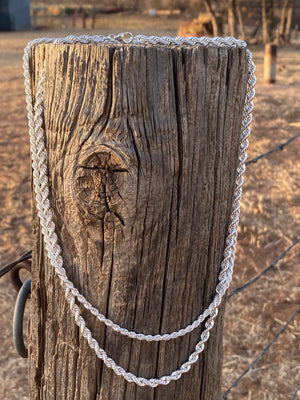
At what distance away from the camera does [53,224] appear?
0.89 m

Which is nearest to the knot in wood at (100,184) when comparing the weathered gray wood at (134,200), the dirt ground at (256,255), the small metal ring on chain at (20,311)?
the weathered gray wood at (134,200)

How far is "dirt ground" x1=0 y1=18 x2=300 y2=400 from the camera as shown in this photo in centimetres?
242

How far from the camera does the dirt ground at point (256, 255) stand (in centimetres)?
242

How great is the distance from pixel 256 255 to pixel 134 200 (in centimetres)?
264

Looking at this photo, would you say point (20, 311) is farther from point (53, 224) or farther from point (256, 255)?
point (256, 255)

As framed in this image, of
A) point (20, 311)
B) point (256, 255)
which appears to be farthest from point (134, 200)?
point (256, 255)

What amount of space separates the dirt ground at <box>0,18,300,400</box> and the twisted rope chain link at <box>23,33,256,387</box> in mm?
1517

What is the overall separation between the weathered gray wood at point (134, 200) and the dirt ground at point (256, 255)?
1.52 meters

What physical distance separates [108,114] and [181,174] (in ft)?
0.51

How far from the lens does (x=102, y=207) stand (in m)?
0.83

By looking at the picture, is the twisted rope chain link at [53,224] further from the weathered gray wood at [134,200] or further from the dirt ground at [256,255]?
the dirt ground at [256,255]

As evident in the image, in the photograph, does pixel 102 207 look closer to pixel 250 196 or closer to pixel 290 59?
pixel 250 196

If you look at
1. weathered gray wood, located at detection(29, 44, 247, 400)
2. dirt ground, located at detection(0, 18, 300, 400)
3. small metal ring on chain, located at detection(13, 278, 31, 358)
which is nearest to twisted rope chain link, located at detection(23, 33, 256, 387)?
weathered gray wood, located at detection(29, 44, 247, 400)

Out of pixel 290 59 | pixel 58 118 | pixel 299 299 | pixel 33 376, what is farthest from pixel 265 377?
pixel 290 59
